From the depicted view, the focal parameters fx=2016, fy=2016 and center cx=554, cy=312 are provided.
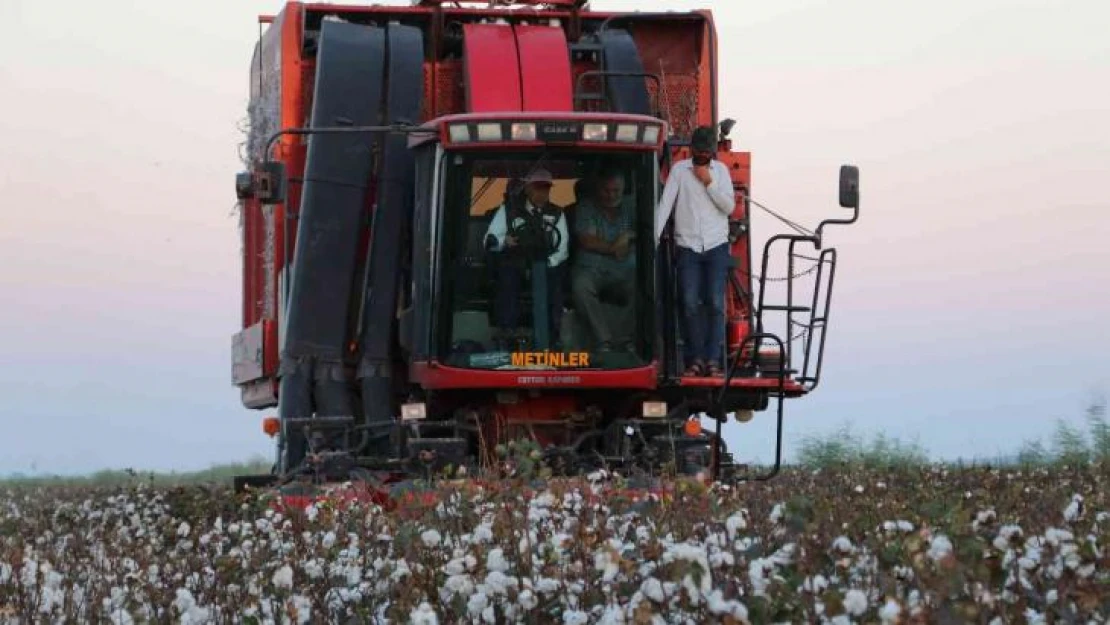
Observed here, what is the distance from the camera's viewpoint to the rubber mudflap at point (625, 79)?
15703 millimetres

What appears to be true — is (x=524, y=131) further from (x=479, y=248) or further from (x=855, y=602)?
(x=855, y=602)

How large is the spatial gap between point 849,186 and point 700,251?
1.30 metres

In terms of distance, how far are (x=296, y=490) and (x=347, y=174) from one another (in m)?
3.21

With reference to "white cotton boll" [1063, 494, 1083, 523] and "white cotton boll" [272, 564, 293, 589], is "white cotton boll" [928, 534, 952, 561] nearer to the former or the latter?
"white cotton boll" [1063, 494, 1083, 523]

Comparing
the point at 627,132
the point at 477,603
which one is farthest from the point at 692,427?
the point at 477,603

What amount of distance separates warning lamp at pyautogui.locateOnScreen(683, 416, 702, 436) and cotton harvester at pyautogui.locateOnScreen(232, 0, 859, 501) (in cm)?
4

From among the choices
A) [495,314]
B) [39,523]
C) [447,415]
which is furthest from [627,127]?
[39,523]

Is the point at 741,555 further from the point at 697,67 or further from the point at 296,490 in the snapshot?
the point at 697,67

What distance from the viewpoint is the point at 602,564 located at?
5836 mm

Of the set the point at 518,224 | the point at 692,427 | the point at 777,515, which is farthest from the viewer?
the point at 692,427

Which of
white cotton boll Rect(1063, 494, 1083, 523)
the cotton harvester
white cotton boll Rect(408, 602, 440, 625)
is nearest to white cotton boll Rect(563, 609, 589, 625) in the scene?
white cotton boll Rect(408, 602, 440, 625)

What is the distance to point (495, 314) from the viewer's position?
1454 centimetres

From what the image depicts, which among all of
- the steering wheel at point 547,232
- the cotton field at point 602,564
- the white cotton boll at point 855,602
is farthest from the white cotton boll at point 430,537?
the steering wheel at point 547,232

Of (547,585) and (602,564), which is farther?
(547,585)
